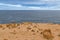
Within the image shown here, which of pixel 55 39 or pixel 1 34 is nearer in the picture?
pixel 55 39

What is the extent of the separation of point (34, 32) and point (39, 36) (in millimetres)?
1728

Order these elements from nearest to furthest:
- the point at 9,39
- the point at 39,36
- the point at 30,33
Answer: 1. the point at 9,39
2. the point at 39,36
3. the point at 30,33

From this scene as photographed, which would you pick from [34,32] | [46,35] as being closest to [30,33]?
[34,32]

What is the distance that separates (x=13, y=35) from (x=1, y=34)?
3.67ft

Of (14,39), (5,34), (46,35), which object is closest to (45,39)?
(46,35)

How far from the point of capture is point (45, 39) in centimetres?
1611

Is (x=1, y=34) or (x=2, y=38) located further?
(x=1, y=34)

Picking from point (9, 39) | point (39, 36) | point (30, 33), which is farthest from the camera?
point (30, 33)

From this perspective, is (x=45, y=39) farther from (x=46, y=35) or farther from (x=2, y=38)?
(x=2, y=38)

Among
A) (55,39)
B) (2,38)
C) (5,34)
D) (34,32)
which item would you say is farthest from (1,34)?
(55,39)

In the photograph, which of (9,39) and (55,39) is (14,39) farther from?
(55,39)

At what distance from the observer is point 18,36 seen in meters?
17.2

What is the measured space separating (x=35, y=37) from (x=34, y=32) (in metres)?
2.04

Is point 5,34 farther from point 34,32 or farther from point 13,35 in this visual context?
point 34,32
